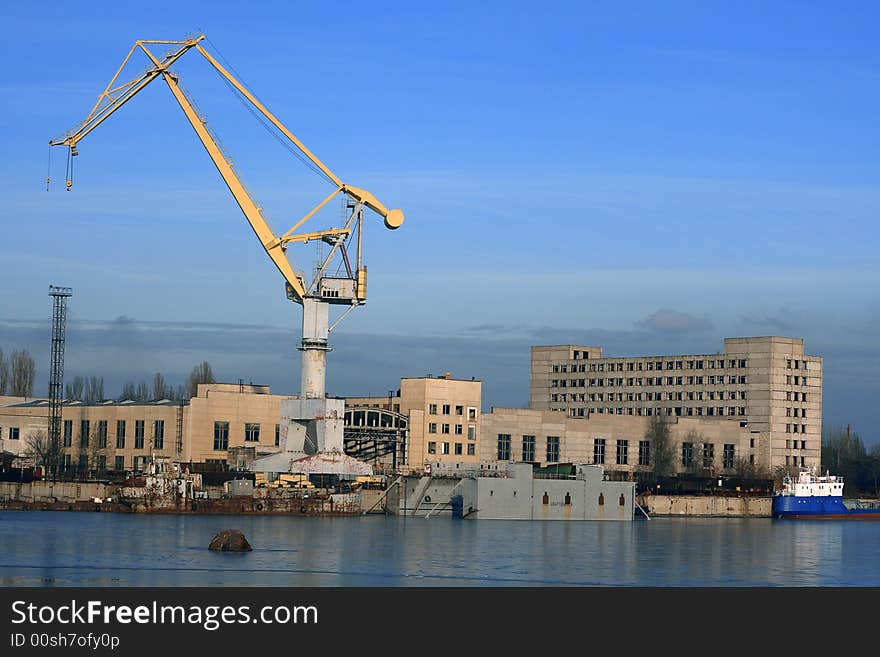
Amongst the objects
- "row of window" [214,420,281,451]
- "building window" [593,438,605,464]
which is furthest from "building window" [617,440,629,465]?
"row of window" [214,420,281,451]

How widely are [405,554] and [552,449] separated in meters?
64.6

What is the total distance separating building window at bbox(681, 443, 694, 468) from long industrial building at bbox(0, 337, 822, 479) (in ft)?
0.44

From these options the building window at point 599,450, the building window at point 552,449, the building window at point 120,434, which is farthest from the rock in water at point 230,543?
the building window at point 599,450

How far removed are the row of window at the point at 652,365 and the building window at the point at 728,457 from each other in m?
17.9

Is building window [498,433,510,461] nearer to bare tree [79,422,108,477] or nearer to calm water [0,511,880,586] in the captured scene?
calm water [0,511,880,586]

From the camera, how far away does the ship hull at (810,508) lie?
11875 cm

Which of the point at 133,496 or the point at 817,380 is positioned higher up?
the point at 817,380

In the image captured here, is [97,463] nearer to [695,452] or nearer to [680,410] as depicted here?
[695,452]

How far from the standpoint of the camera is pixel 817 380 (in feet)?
522

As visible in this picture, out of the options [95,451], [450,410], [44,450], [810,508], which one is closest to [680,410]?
[810,508]
